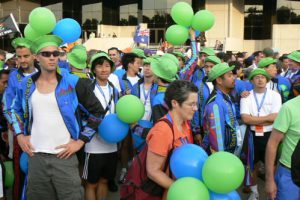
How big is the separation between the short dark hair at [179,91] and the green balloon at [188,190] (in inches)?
26.2

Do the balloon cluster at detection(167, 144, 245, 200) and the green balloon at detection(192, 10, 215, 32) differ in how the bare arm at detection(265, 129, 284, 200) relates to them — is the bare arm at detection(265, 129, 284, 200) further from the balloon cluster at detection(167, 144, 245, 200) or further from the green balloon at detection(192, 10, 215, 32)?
the green balloon at detection(192, 10, 215, 32)

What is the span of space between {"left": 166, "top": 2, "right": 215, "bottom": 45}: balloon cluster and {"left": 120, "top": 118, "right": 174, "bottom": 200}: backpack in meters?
3.45

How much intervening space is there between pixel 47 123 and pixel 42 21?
154cm

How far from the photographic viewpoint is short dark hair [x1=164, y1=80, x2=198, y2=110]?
9.48 ft

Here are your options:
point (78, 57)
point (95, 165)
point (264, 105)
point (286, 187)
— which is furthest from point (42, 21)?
point (286, 187)

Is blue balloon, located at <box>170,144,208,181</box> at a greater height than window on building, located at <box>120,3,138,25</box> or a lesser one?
lesser

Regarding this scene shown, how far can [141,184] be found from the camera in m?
2.86

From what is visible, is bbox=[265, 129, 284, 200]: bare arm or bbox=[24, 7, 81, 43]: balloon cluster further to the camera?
bbox=[24, 7, 81, 43]: balloon cluster

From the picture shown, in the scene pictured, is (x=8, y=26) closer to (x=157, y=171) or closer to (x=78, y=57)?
(x=78, y=57)

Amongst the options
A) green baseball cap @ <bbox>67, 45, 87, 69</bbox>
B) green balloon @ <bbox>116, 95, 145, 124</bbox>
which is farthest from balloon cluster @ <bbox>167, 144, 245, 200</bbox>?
green baseball cap @ <bbox>67, 45, 87, 69</bbox>

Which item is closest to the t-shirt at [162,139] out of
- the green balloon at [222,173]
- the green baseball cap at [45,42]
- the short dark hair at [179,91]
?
the short dark hair at [179,91]

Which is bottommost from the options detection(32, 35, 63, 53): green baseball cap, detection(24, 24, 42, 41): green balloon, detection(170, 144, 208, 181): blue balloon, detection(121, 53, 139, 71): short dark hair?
detection(170, 144, 208, 181): blue balloon

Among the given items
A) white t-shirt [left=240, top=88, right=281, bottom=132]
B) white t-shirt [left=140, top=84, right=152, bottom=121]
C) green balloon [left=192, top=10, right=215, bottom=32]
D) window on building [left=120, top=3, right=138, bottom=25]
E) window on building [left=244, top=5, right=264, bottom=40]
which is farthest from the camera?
window on building [left=120, top=3, right=138, bottom=25]

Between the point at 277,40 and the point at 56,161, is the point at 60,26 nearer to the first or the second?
the point at 56,161
